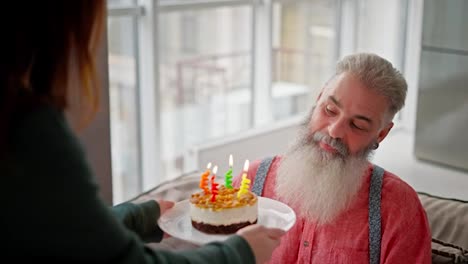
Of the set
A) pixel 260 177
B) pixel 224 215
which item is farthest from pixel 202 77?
pixel 224 215

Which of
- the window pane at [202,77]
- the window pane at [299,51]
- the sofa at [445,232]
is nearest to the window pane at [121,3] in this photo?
the window pane at [202,77]

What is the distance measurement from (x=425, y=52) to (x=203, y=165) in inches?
52.1

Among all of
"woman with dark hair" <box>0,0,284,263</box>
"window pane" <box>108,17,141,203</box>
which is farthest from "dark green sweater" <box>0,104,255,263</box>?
"window pane" <box>108,17,141,203</box>

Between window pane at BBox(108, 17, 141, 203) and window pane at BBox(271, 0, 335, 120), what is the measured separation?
96 cm

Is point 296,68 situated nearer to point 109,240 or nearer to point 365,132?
point 365,132

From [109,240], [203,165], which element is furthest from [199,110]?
[109,240]

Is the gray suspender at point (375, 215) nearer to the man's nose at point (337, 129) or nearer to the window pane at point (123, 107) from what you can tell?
the man's nose at point (337, 129)

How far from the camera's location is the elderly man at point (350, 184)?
62.6 inches

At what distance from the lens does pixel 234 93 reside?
3.89 metres

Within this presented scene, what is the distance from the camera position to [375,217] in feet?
5.28

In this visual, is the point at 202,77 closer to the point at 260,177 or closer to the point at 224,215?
the point at 260,177

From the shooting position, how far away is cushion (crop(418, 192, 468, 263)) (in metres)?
1.71

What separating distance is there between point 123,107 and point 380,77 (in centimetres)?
197

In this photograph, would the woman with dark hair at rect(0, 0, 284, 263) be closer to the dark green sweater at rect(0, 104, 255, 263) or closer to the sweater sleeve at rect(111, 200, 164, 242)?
the dark green sweater at rect(0, 104, 255, 263)
